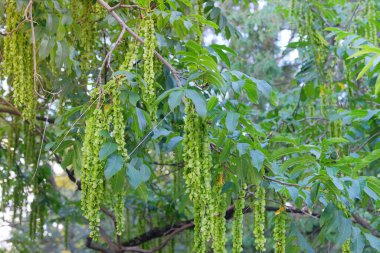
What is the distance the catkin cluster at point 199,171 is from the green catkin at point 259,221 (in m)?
0.26

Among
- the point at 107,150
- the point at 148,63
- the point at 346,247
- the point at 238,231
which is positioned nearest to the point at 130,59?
the point at 148,63

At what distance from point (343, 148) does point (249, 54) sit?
4587 millimetres

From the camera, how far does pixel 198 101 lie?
177 cm

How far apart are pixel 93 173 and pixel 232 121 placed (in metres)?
0.53

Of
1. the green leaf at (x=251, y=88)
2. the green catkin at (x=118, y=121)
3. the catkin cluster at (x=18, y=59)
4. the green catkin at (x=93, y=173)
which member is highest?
the catkin cluster at (x=18, y=59)

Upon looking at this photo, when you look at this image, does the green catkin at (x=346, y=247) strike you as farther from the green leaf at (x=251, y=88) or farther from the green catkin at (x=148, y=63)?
the green catkin at (x=148, y=63)

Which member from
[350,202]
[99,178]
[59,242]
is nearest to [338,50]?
[350,202]

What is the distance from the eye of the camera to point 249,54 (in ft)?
26.5

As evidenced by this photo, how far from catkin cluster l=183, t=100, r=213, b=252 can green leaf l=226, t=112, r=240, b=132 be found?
13cm

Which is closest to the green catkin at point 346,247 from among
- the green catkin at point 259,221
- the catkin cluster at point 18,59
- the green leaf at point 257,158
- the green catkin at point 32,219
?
the green catkin at point 259,221

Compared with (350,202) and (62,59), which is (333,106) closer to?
(350,202)

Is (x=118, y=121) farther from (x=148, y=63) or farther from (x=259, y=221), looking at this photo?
(x=259, y=221)

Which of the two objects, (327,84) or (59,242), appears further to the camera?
(59,242)

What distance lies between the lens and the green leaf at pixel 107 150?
170 cm
